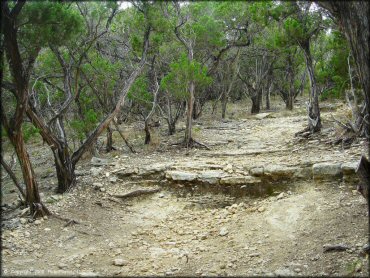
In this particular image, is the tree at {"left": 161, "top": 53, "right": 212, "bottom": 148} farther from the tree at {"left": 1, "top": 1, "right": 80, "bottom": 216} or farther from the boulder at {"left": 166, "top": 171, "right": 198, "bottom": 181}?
the tree at {"left": 1, "top": 1, "right": 80, "bottom": 216}

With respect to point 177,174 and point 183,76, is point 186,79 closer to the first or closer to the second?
point 183,76

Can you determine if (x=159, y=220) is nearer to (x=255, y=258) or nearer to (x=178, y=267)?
(x=178, y=267)

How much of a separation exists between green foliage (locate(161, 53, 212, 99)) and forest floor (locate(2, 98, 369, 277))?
2141 millimetres

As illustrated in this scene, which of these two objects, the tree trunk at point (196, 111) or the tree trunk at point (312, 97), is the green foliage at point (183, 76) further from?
the tree trunk at point (196, 111)

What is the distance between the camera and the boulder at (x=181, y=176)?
25.7ft

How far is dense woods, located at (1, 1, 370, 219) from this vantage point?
→ 5324 millimetres

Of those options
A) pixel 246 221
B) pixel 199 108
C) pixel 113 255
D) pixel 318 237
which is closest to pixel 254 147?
pixel 246 221

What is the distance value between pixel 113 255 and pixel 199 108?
12516 mm

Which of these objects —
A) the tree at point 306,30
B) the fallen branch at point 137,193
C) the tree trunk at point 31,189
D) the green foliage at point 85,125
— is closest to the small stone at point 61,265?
the tree trunk at point 31,189

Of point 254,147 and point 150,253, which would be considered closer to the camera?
point 150,253

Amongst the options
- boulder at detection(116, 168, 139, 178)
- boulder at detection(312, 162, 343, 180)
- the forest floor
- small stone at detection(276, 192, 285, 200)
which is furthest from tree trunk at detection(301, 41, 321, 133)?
boulder at detection(116, 168, 139, 178)

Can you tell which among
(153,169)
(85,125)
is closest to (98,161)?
(85,125)

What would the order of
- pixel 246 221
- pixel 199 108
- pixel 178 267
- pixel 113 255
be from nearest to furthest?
pixel 178 267
pixel 113 255
pixel 246 221
pixel 199 108

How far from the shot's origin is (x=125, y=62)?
13391 millimetres
